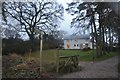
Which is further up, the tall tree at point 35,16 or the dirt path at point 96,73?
the tall tree at point 35,16

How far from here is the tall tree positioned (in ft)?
51.3

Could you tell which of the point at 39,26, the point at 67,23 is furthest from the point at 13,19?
the point at 67,23

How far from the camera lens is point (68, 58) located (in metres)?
8.00

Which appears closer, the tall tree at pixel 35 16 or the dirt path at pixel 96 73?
the dirt path at pixel 96 73

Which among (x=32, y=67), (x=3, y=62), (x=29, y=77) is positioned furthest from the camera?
(x=3, y=62)

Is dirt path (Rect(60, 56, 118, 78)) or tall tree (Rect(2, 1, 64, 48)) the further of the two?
tall tree (Rect(2, 1, 64, 48))

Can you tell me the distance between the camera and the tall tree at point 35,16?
51.3ft

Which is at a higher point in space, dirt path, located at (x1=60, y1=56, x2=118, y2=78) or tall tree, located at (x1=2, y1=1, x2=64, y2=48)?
tall tree, located at (x1=2, y1=1, x2=64, y2=48)

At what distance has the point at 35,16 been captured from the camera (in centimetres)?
1720

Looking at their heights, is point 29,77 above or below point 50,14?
below

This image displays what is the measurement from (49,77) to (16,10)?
10.8 m

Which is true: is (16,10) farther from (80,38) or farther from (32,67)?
(80,38)

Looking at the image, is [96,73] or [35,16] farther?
[35,16]

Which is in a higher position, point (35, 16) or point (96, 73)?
point (35, 16)
